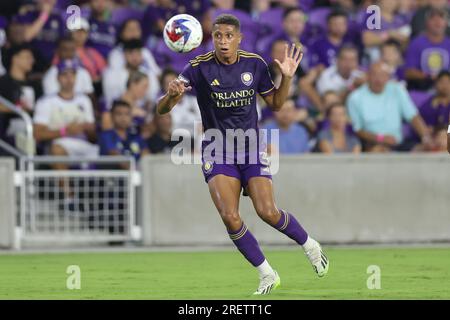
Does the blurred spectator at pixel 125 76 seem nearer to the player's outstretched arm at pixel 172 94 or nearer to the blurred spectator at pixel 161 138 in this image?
the blurred spectator at pixel 161 138

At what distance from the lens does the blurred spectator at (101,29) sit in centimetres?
1908

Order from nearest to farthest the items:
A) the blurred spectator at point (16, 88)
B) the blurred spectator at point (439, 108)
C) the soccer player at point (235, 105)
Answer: the soccer player at point (235, 105), the blurred spectator at point (16, 88), the blurred spectator at point (439, 108)

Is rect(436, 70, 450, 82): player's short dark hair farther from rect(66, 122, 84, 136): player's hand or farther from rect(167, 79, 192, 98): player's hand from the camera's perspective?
rect(167, 79, 192, 98): player's hand

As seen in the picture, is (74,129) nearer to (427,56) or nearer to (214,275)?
(214,275)

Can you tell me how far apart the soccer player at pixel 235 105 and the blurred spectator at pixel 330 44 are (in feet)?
26.9

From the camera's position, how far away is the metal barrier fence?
17219 mm

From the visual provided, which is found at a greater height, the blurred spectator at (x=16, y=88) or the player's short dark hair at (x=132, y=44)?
the player's short dark hair at (x=132, y=44)

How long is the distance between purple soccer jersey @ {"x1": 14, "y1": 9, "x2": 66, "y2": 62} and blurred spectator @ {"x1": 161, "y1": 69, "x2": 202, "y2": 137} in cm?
188

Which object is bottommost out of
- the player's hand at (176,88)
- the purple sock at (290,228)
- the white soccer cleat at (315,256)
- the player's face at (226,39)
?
the white soccer cleat at (315,256)

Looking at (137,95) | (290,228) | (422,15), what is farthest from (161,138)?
(290,228)

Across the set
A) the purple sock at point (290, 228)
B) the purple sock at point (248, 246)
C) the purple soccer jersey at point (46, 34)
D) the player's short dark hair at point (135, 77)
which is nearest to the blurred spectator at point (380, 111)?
the player's short dark hair at point (135, 77)

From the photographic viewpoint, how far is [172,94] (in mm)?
10898

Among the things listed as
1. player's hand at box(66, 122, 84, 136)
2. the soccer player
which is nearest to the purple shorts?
the soccer player
